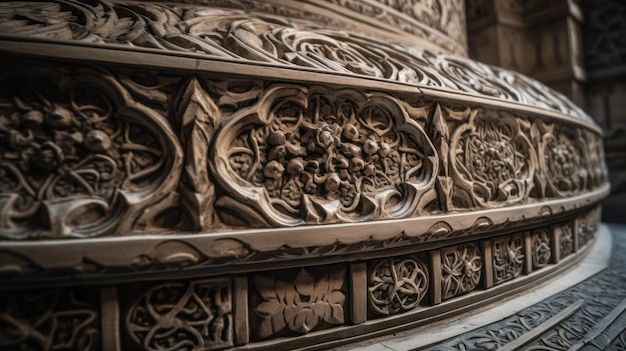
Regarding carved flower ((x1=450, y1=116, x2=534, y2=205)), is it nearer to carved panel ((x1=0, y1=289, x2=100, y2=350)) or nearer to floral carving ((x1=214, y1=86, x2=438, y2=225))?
floral carving ((x1=214, y1=86, x2=438, y2=225))

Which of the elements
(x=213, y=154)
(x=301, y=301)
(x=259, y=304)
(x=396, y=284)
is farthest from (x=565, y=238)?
(x=213, y=154)

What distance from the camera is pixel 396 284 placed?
0.98m

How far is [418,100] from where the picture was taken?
1.03 m

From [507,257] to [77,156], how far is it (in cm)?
A: 140

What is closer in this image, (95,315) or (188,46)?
(95,315)

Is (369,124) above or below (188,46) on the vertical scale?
below

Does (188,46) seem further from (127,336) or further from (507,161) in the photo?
(507,161)

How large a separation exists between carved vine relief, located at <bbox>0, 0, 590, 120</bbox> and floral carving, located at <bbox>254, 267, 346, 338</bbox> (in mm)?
555

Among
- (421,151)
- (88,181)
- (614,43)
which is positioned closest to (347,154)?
(421,151)

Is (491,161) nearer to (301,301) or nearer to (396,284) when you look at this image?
(396,284)

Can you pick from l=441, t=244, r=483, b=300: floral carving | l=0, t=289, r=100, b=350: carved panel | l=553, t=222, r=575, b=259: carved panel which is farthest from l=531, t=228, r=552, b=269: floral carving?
l=0, t=289, r=100, b=350: carved panel

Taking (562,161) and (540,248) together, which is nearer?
(540,248)

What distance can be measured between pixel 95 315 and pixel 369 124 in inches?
32.2

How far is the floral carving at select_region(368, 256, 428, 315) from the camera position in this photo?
37.6 inches
